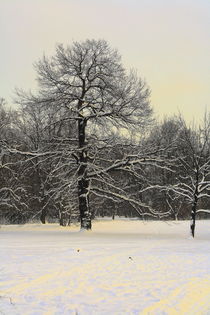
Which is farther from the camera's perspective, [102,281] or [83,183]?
[83,183]

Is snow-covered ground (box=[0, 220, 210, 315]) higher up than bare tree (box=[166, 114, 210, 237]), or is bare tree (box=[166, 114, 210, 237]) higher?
bare tree (box=[166, 114, 210, 237])

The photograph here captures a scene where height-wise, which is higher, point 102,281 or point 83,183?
point 83,183

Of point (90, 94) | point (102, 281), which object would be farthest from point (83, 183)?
point (102, 281)

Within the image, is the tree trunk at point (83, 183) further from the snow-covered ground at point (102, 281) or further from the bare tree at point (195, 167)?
the snow-covered ground at point (102, 281)

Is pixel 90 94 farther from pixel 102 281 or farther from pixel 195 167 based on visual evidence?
pixel 102 281

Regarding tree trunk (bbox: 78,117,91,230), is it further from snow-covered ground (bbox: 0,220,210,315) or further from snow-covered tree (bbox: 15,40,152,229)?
snow-covered ground (bbox: 0,220,210,315)

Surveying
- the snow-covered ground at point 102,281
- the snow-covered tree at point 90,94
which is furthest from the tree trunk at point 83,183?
the snow-covered ground at point 102,281

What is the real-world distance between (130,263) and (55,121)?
1310 centimetres

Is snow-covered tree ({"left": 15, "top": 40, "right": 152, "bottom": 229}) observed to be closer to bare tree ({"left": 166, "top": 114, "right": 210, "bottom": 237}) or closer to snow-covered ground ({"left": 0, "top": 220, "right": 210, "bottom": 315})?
bare tree ({"left": 166, "top": 114, "right": 210, "bottom": 237})

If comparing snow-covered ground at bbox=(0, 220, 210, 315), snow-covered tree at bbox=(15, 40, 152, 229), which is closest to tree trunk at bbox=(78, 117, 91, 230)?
snow-covered tree at bbox=(15, 40, 152, 229)

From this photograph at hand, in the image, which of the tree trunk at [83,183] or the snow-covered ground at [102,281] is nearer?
the snow-covered ground at [102,281]

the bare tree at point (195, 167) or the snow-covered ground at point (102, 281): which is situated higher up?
the bare tree at point (195, 167)

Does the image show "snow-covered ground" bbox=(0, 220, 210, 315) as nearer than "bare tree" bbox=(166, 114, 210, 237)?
Yes

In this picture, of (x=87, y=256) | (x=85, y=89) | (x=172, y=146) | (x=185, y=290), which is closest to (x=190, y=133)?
(x=172, y=146)
